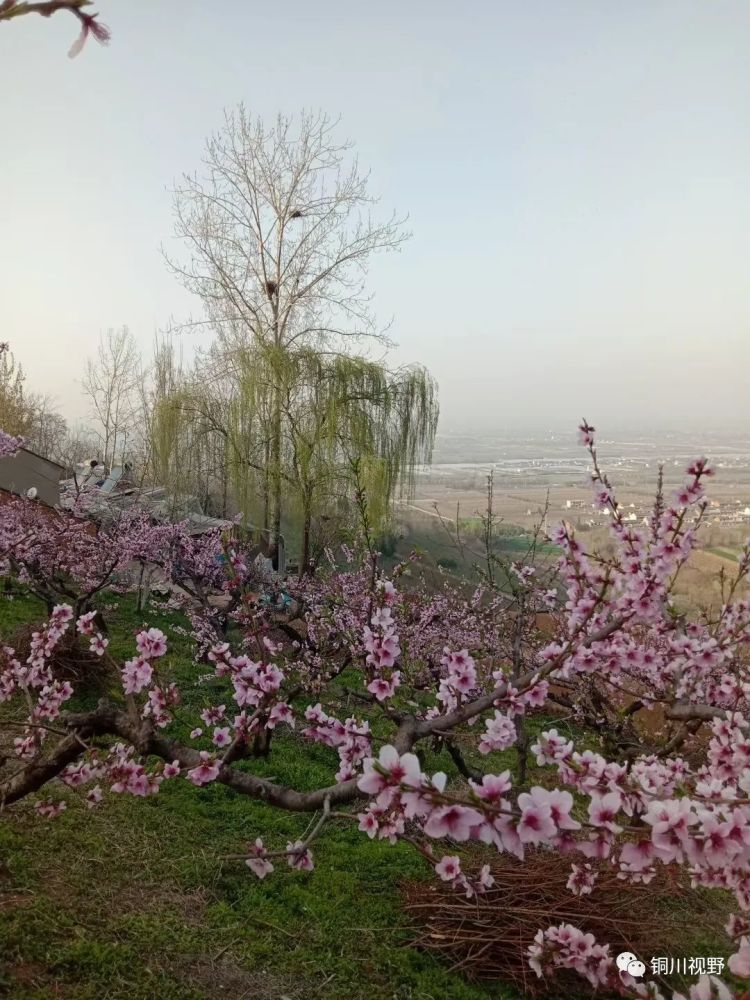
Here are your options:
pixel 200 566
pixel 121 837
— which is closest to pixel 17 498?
pixel 200 566

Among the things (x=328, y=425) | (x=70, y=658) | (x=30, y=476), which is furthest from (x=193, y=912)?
(x=328, y=425)

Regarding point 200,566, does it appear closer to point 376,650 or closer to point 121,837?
point 121,837

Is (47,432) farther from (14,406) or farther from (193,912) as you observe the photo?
(193,912)

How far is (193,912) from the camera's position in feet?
8.86

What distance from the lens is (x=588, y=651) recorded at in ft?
6.57

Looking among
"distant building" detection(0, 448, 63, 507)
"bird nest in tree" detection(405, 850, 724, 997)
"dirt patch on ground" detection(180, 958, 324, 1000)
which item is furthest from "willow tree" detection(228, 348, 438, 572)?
"dirt patch on ground" detection(180, 958, 324, 1000)

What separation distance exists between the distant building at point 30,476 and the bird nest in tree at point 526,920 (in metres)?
8.43

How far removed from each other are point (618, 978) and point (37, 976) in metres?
Answer: 2.06

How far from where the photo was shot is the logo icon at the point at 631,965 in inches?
89.0

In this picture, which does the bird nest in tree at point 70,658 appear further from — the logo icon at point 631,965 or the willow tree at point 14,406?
the willow tree at point 14,406

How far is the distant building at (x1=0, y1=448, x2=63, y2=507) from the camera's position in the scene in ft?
31.5

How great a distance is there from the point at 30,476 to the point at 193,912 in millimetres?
8802

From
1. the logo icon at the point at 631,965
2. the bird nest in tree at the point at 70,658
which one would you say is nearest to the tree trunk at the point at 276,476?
the bird nest in tree at the point at 70,658

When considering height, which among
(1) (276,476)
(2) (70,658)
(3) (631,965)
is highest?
(1) (276,476)
